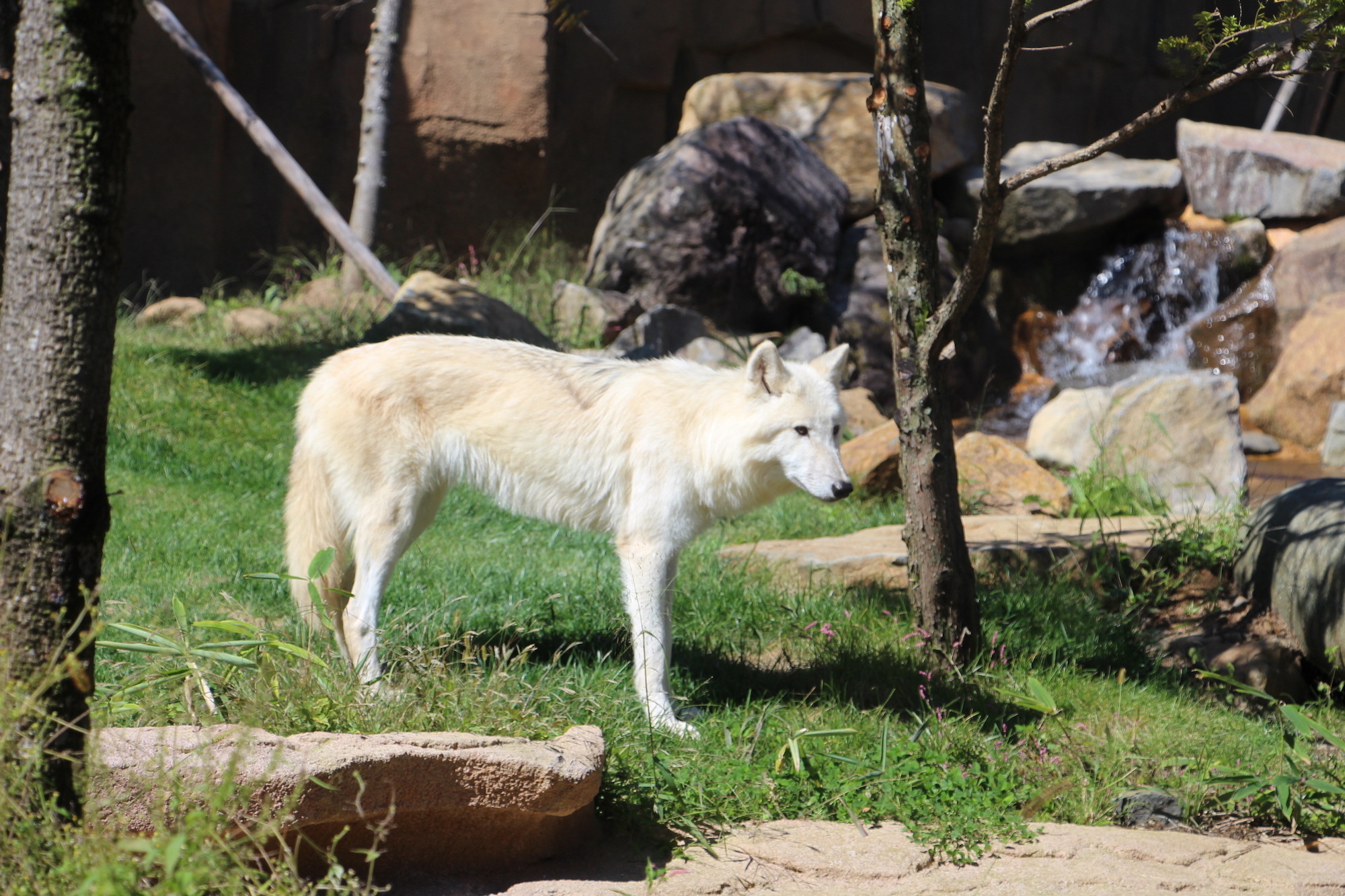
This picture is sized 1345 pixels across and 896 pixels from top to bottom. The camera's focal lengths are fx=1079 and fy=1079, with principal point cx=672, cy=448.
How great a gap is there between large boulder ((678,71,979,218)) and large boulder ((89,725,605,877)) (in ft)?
32.7

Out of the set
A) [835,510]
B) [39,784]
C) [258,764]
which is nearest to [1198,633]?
[835,510]

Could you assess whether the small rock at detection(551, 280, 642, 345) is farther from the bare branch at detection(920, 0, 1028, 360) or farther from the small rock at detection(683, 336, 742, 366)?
the bare branch at detection(920, 0, 1028, 360)

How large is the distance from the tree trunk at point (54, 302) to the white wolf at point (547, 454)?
1743mm

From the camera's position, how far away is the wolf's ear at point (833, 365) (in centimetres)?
436

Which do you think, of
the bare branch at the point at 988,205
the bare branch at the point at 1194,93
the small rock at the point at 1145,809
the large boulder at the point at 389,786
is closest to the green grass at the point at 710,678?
the small rock at the point at 1145,809

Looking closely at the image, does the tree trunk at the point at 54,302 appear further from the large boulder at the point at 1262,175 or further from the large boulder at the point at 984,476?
the large boulder at the point at 1262,175

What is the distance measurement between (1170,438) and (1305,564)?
1.87 meters

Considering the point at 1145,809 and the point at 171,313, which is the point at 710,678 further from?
the point at 171,313

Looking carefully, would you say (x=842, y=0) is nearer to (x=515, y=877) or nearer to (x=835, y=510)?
(x=835, y=510)

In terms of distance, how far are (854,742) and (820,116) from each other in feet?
31.9

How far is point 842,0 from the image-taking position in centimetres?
1420

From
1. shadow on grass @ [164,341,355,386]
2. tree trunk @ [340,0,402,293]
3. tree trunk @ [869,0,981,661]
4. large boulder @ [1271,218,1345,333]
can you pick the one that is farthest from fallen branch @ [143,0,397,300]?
large boulder @ [1271,218,1345,333]

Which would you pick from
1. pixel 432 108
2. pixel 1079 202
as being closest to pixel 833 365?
pixel 1079 202

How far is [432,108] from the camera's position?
1226 centimetres
